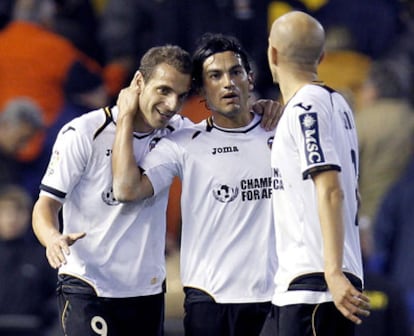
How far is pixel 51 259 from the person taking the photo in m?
7.30

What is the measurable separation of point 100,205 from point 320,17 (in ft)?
19.7

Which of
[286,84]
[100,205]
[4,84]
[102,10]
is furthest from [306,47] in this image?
[102,10]

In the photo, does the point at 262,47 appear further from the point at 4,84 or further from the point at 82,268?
the point at 82,268

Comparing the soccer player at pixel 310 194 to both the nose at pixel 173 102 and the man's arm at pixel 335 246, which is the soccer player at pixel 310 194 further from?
the nose at pixel 173 102

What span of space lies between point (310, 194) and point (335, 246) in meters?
0.34

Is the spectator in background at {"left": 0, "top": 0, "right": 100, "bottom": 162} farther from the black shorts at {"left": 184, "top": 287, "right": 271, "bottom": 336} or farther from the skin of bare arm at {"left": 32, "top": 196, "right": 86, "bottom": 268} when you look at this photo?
the black shorts at {"left": 184, "top": 287, "right": 271, "bottom": 336}

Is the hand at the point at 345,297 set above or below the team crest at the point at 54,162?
below

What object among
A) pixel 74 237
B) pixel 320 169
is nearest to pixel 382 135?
pixel 74 237

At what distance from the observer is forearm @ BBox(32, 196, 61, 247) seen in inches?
295

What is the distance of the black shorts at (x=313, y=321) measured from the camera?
6.92m

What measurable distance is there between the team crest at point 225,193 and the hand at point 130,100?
0.61m

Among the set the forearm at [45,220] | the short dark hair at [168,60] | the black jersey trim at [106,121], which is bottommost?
the forearm at [45,220]

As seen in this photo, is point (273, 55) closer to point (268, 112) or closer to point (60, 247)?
point (268, 112)

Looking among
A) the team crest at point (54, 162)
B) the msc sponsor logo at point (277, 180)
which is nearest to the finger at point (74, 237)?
the team crest at point (54, 162)
